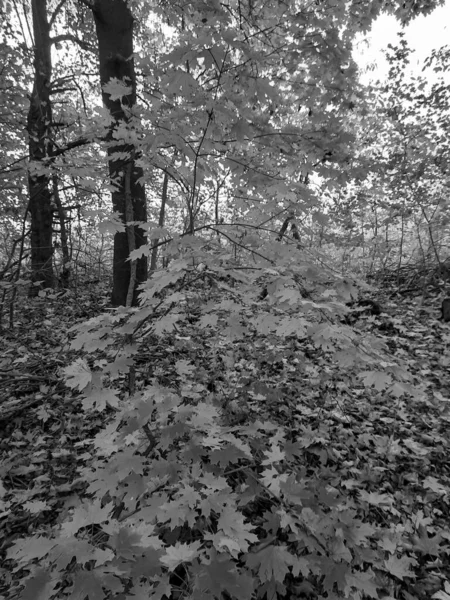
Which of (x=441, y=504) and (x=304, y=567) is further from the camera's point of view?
(x=441, y=504)

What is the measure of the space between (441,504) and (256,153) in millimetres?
3104

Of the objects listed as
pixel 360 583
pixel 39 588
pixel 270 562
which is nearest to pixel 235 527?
pixel 270 562

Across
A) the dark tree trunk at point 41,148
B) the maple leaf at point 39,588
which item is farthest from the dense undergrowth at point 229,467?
the dark tree trunk at point 41,148

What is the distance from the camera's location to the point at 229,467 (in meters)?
2.27

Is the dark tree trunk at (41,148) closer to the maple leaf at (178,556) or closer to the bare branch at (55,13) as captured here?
the bare branch at (55,13)

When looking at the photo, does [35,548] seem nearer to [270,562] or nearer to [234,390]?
[270,562]

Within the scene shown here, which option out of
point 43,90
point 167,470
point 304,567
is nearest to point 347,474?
point 304,567

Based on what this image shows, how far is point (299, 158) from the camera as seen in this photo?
8.30 feet

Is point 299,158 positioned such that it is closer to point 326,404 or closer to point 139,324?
point 139,324

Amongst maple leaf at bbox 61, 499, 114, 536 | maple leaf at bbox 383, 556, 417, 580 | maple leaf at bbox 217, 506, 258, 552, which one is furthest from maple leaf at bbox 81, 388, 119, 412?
maple leaf at bbox 383, 556, 417, 580

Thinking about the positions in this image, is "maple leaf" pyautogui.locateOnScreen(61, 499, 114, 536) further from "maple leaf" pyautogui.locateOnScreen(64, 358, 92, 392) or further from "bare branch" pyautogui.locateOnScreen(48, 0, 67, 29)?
"bare branch" pyautogui.locateOnScreen(48, 0, 67, 29)

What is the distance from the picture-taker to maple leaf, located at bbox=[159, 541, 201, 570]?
1371 millimetres

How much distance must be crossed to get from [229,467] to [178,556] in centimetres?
88

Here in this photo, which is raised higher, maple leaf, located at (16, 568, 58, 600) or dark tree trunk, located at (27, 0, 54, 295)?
dark tree trunk, located at (27, 0, 54, 295)
